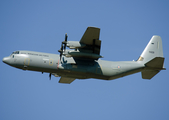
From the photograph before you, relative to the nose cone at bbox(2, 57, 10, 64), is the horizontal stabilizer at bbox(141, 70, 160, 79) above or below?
below

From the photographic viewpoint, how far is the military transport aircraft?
21031mm

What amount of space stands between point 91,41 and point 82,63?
272 centimetres

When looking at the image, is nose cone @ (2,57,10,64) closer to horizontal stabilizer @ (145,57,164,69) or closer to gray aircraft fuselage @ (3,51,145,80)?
gray aircraft fuselage @ (3,51,145,80)

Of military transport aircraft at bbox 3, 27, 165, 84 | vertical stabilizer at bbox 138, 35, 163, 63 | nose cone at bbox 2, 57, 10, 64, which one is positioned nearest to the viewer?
military transport aircraft at bbox 3, 27, 165, 84

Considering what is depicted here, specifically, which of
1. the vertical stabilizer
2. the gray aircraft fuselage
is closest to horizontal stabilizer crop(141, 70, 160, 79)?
the vertical stabilizer

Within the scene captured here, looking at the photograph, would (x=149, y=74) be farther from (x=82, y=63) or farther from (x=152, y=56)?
(x=82, y=63)

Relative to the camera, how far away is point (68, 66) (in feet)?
71.2

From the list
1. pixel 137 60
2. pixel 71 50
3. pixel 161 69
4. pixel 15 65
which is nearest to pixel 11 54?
pixel 15 65

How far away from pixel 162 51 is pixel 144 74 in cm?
303

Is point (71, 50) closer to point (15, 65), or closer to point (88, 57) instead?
point (88, 57)

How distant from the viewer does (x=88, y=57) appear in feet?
71.0

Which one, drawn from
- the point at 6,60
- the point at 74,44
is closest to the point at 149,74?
the point at 74,44

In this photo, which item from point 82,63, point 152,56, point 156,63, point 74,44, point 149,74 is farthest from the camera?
point 149,74

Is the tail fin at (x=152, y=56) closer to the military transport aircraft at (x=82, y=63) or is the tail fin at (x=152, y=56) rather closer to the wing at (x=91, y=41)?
the military transport aircraft at (x=82, y=63)
